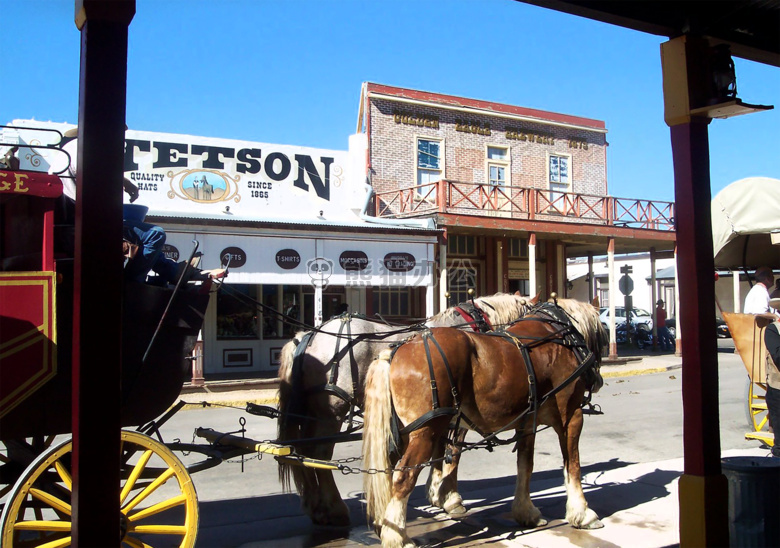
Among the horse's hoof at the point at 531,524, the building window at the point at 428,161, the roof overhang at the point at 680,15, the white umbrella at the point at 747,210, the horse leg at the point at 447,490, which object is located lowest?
the horse's hoof at the point at 531,524

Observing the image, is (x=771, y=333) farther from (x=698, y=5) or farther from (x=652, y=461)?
(x=698, y=5)

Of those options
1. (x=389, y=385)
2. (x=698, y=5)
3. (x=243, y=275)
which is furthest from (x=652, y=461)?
(x=243, y=275)

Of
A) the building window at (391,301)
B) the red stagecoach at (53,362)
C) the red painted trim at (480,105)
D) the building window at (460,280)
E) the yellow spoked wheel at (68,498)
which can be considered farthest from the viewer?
the building window at (460,280)

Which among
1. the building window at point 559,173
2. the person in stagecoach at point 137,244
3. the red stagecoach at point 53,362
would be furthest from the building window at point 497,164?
the red stagecoach at point 53,362

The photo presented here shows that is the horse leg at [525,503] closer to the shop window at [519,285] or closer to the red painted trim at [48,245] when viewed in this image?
the red painted trim at [48,245]

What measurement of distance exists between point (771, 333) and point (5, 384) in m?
7.05

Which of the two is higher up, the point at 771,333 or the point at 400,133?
the point at 400,133

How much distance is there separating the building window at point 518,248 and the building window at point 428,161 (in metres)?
3.81

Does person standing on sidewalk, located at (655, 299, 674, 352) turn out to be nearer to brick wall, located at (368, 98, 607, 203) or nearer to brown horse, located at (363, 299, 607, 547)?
brick wall, located at (368, 98, 607, 203)

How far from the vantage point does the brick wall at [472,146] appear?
19870mm

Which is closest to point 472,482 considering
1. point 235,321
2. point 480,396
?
point 480,396

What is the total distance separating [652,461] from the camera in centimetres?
823

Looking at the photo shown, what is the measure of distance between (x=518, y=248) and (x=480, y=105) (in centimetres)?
519

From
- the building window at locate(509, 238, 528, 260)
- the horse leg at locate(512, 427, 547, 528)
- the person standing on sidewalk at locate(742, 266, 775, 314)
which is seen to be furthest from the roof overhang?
the building window at locate(509, 238, 528, 260)
